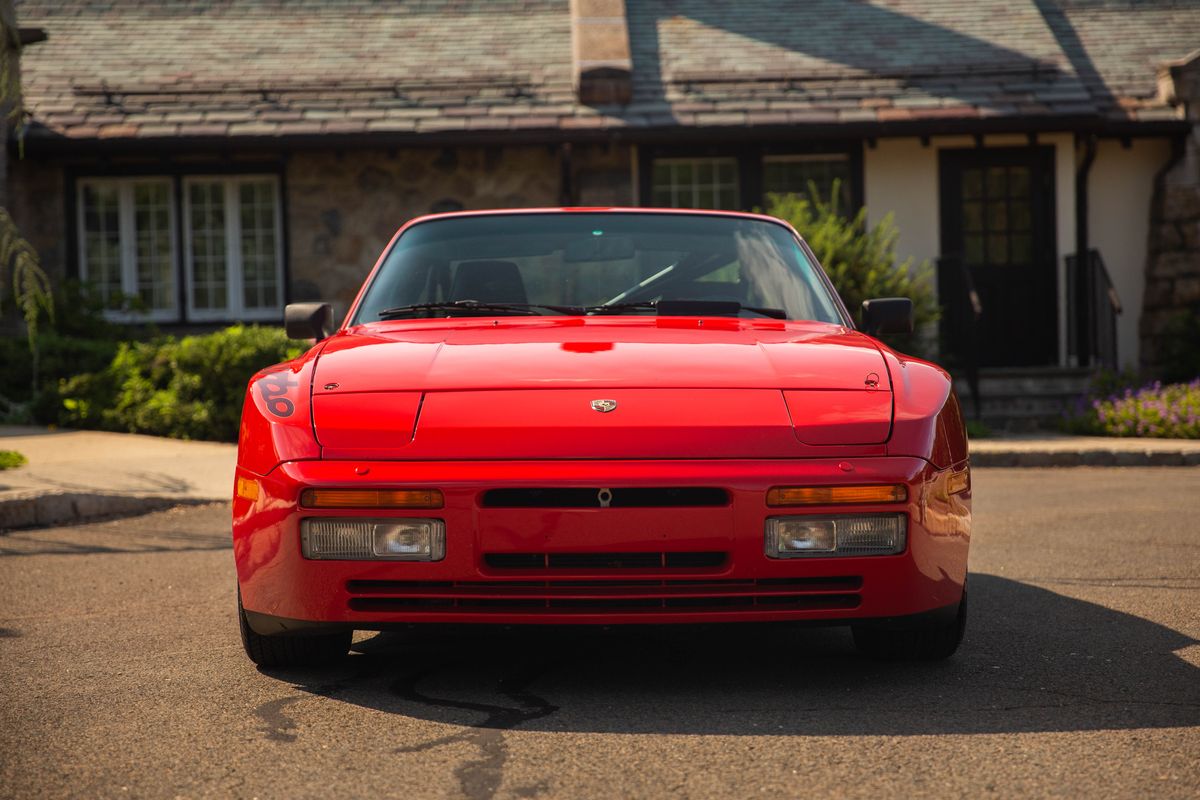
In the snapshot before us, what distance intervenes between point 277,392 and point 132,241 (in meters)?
12.9

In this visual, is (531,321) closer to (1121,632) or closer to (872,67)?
(1121,632)

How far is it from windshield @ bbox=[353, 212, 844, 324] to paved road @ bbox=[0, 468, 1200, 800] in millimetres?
1132

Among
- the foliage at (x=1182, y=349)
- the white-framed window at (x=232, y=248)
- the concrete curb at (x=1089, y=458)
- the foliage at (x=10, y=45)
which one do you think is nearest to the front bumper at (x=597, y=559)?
the foliage at (x=10, y=45)

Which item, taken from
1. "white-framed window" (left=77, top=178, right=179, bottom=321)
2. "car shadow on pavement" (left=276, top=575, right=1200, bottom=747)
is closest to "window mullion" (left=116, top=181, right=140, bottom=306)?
"white-framed window" (left=77, top=178, right=179, bottom=321)

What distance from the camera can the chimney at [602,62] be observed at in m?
15.6

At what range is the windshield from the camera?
500 cm

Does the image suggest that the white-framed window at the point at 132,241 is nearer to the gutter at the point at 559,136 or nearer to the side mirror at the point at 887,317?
the gutter at the point at 559,136

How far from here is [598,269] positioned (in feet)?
17.0

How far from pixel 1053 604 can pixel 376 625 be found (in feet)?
8.67

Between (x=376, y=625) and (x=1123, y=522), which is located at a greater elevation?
(x=376, y=625)

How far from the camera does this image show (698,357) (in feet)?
13.5

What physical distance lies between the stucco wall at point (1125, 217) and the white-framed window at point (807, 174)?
2.80 meters

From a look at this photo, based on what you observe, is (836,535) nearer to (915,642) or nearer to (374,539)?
(915,642)

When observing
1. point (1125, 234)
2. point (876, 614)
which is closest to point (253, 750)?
point (876, 614)
